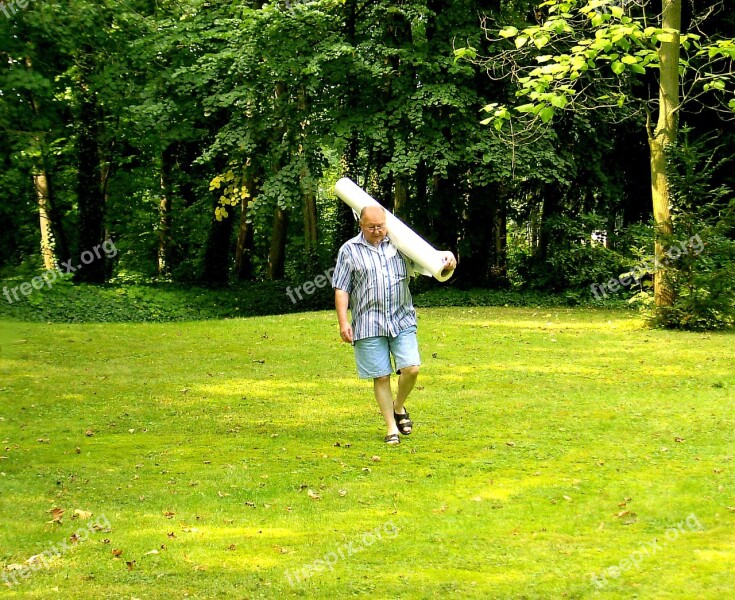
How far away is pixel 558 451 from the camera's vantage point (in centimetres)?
770

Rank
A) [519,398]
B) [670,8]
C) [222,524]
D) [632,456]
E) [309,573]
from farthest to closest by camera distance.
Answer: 1. [670,8]
2. [519,398]
3. [632,456]
4. [222,524]
5. [309,573]

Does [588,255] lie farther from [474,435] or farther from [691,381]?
[474,435]

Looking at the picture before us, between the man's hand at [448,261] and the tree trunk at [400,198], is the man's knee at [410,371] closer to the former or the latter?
the man's hand at [448,261]

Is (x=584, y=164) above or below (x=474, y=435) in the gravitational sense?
above

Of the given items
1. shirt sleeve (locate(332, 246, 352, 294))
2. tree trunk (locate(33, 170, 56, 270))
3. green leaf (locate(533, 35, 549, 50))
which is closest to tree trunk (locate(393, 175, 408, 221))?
tree trunk (locate(33, 170, 56, 270))

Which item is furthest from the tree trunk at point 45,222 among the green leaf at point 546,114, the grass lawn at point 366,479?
the green leaf at point 546,114

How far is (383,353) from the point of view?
776 centimetres

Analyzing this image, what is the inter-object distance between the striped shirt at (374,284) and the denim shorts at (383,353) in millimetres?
64

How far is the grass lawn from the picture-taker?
4879 millimetres

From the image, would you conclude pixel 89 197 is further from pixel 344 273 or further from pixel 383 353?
pixel 383 353

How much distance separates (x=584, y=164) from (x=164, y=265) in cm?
1486

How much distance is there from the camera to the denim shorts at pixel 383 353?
7.73m

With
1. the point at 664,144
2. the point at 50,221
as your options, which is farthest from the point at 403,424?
the point at 50,221

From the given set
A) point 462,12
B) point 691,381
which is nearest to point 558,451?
point 691,381
